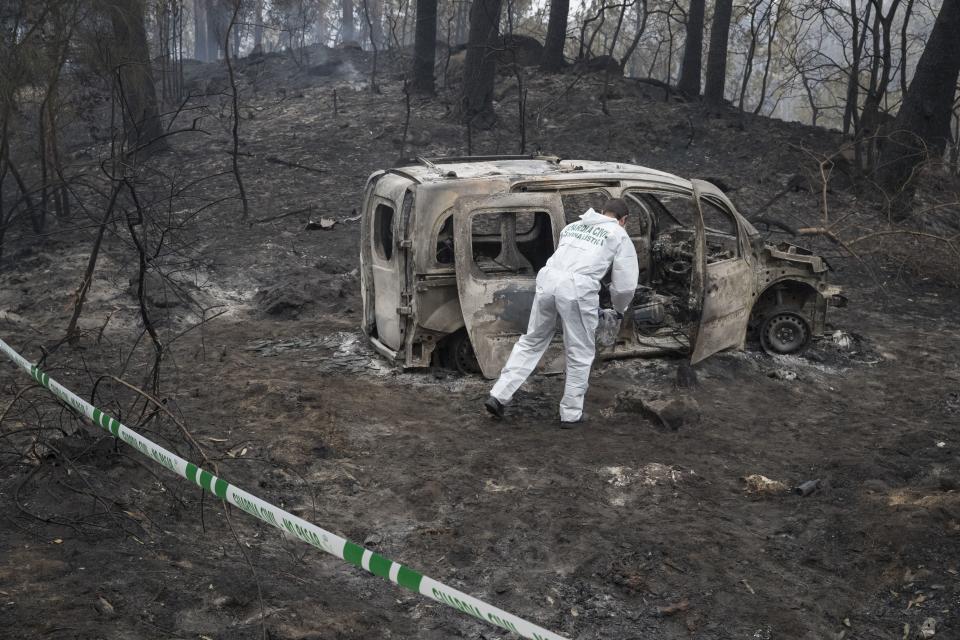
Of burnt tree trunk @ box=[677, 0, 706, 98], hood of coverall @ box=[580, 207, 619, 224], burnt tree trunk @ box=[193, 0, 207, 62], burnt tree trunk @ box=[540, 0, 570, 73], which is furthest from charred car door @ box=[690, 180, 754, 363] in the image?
burnt tree trunk @ box=[193, 0, 207, 62]

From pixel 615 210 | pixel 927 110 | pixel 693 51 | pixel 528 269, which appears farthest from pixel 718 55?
pixel 615 210

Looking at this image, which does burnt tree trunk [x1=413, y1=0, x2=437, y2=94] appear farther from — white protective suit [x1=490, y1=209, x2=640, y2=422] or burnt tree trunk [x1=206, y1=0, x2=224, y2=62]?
white protective suit [x1=490, y1=209, x2=640, y2=422]

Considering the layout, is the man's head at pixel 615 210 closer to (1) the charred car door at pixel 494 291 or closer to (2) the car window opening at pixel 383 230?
(1) the charred car door at pixel 494 291

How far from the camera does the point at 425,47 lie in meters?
19.5

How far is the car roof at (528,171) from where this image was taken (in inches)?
280

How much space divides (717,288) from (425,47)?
13.8 metres

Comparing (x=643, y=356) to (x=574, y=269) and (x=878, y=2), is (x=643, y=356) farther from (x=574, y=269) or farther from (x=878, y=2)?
(x=878, y=2)

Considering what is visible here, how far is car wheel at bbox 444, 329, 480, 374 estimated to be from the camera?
24.5ft

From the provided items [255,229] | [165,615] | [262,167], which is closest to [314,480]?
[165,615]

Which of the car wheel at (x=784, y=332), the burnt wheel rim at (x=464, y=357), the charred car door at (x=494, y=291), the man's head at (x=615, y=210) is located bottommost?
the burnt wheel rim at (x=464, y=357)

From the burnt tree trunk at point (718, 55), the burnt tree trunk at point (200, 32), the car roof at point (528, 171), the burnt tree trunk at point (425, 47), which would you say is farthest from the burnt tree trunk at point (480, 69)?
the burnt tree trunk at point (200, 32)

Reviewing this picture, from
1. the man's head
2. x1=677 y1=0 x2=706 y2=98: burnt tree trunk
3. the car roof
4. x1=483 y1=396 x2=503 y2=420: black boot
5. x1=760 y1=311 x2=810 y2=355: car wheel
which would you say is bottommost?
x1=483 y1=396 x2=503 y2=420: black boot

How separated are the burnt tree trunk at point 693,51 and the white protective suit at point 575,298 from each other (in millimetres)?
14461

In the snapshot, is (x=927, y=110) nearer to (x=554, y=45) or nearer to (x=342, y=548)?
(x=554, y=45)
